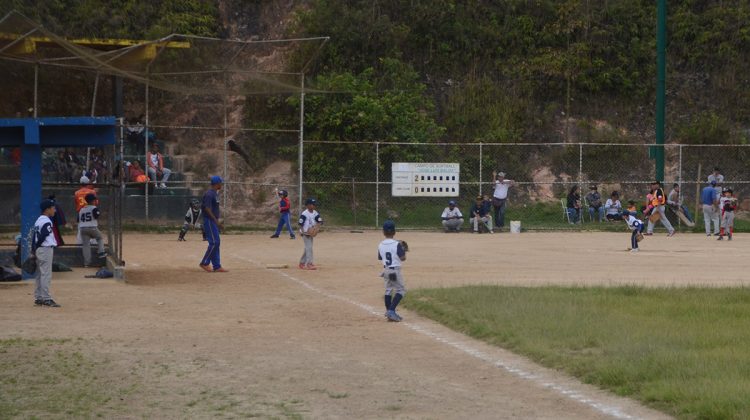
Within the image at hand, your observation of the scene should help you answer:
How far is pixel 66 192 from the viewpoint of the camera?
114 ft

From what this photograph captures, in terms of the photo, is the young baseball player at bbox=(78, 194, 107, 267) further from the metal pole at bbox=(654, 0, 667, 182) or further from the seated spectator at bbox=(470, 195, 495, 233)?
the metal pole at bbox=(654, 0, 667, 182)

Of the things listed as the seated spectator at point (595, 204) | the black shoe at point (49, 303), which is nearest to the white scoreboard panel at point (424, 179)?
the seated spectator at point (595, 204)

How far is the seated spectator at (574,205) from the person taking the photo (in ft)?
125

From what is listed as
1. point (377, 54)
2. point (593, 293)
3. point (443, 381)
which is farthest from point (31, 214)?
point (377, 54)

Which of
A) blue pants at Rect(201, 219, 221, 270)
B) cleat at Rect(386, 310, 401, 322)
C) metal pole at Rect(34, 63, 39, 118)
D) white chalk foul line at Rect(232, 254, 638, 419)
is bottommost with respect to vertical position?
white chalk foul line at Rect(232, 254, 638, 419)

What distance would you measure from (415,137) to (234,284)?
20.4m

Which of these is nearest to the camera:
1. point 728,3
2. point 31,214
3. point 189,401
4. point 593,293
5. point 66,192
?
point 189,401

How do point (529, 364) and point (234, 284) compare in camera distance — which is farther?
point (234, 284)

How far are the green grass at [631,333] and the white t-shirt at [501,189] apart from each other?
18.7 meters

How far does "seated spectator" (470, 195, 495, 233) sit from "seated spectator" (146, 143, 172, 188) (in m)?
10.4

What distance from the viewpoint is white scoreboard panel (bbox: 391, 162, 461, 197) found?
1491 inches

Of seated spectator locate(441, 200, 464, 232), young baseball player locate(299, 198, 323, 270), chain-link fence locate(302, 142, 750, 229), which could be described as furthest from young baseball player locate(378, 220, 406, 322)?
chain-link fence locate(302, 142, 750, 229)

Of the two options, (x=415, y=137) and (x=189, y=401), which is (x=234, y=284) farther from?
(x=415, y=137)

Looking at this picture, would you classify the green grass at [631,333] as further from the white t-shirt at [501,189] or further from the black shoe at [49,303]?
the white t-shirt at [501,189]
